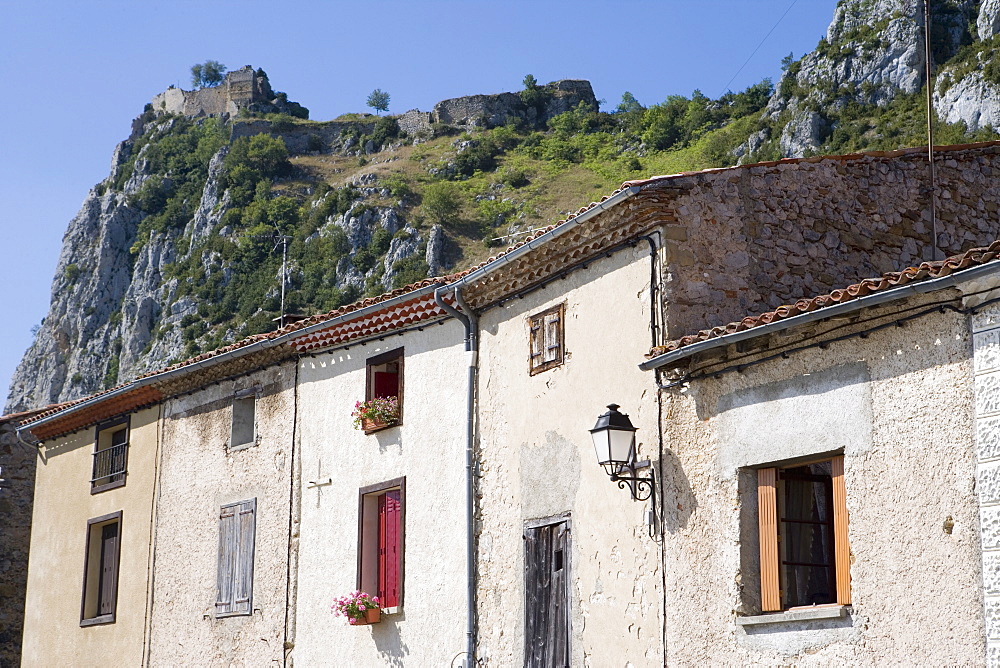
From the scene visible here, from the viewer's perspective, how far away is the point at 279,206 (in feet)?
320

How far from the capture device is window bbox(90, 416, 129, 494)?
20.4 metres

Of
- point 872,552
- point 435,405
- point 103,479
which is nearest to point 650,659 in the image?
point 872,552

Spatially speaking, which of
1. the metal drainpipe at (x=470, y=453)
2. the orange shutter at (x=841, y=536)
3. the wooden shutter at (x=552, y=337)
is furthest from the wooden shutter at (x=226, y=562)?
the orange shutter at (x=841, y=536)

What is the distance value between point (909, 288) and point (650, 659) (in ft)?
13.1

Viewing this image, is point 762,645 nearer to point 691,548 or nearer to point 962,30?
point 691,548

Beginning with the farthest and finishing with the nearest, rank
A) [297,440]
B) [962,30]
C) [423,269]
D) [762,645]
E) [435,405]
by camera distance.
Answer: [423,269], [962,30], [297,440], [435,405], [762,645]

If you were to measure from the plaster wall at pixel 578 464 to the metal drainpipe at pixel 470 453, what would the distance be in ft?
0.35

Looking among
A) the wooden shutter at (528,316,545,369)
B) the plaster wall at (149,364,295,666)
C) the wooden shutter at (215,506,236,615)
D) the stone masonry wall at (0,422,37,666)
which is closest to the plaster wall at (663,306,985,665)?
the wooden shutter at (528,316,545,369)

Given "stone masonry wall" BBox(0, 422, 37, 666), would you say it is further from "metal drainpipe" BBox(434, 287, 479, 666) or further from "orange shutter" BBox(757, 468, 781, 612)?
"orange shutter" BBox(757, 468, 781, 612)

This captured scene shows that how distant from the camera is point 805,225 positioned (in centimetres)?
1223

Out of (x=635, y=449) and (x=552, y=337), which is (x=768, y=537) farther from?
(x=552, y=337)

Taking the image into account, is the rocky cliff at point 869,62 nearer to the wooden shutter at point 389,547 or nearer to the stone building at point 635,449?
the stone building at point 635,449

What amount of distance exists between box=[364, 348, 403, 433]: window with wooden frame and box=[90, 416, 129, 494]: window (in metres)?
6.41

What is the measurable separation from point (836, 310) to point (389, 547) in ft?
25.1
